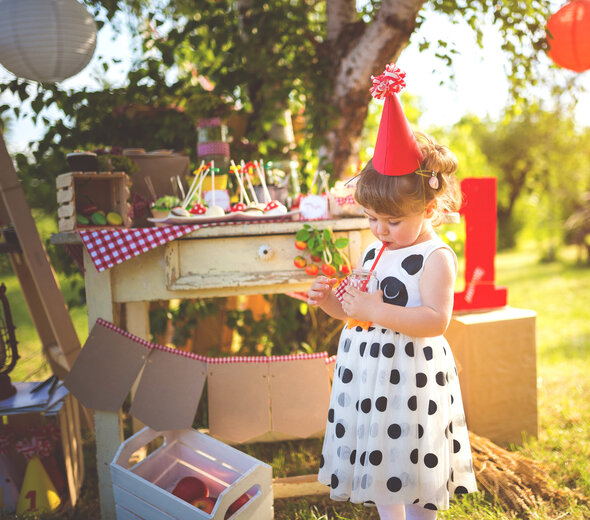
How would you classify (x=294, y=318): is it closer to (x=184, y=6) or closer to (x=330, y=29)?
(x=330, y=29)

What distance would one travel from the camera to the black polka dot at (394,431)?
1580 mm

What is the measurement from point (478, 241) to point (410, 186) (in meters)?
1.34

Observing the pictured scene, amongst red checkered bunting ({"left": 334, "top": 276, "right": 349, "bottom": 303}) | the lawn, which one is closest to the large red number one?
the lawn

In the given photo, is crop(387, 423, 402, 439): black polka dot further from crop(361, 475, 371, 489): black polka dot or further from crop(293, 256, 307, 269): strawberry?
crop(293, 256, 307, 269): strawberry

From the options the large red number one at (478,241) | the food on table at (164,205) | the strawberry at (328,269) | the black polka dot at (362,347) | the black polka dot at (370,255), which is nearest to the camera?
the black polka dot at (362,347)

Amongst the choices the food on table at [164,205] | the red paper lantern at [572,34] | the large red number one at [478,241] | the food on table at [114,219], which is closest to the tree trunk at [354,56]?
the large red number one at [478,241]

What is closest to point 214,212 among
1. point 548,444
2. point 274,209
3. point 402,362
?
point 274,209

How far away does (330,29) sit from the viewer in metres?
3.16

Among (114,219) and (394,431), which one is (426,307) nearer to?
(394,431)

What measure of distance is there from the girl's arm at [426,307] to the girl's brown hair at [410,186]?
162 millimetres

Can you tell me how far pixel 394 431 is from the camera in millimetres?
1583

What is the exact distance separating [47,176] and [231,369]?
1609mm

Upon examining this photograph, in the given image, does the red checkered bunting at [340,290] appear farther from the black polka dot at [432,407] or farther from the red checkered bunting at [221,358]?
the red checkered bunting at [221,358]

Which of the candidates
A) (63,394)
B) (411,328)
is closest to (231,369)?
(63,394)
